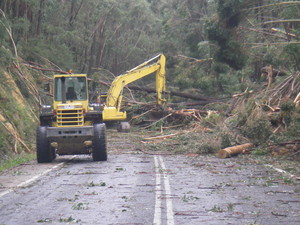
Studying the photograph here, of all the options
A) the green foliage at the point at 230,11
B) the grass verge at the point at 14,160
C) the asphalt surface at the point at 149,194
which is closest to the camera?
the asphalt surface at the point at 149,194

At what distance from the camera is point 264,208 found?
10.4 m

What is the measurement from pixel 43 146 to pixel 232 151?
7.51m

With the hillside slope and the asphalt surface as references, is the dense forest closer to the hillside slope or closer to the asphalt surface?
the hillside slope

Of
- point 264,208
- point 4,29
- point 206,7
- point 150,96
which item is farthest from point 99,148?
point 206,7

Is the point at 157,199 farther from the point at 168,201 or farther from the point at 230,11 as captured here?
the point at 230,11

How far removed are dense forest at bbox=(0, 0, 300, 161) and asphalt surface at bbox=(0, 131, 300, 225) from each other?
19.3 feet

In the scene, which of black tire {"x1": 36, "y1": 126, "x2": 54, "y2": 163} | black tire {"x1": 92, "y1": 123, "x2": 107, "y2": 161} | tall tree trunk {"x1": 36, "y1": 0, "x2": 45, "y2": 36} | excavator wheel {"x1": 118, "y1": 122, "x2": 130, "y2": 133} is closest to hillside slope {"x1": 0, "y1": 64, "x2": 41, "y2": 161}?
black tire {"x1": 36, "y1": 126, "x2": 54, "y2": 163}

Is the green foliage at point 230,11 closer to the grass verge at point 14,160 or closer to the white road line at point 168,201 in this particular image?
the white road line at point 168,201

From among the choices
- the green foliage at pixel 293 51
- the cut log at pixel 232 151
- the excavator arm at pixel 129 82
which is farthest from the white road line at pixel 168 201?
the excavator arm at pixel 129 82

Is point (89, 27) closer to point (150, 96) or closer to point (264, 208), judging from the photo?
point (150, 96)

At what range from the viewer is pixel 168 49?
189ft

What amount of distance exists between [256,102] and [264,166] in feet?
25.7

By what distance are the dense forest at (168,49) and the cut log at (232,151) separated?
41.6 inches

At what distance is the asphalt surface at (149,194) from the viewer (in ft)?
31.5
